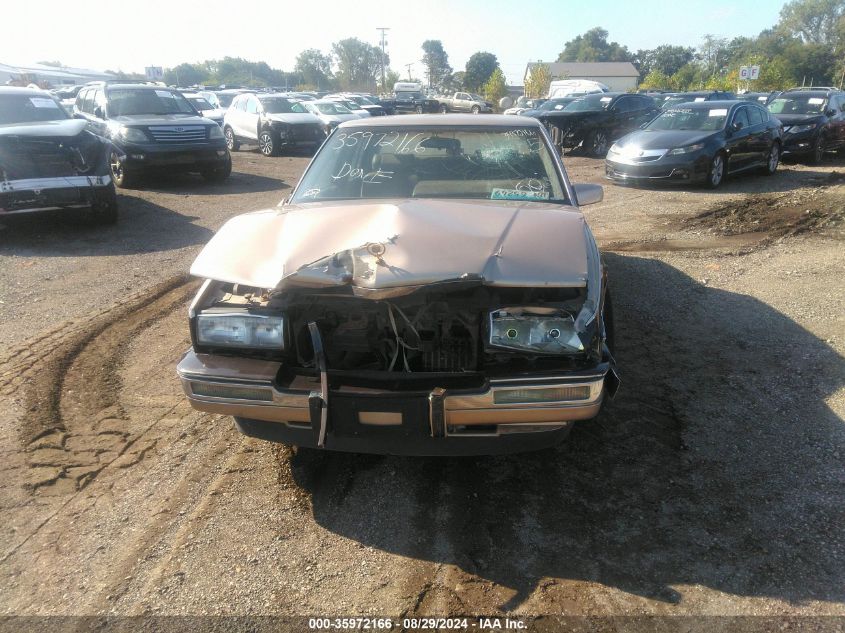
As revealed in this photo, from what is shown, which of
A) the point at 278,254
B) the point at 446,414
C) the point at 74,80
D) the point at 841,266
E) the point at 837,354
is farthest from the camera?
the point at 74,80

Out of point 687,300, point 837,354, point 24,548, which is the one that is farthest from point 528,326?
point 687,300

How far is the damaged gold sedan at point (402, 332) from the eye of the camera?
265cm

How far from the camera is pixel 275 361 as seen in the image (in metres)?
2.89

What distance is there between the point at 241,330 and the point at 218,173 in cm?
1082

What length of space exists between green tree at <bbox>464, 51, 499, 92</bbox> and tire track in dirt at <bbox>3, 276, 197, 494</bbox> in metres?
76.7

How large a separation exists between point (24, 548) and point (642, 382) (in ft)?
11.6

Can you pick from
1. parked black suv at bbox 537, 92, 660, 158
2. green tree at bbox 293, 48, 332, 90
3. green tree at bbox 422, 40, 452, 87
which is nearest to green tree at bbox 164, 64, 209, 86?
green tree at bbox 293, 48, 332, 90

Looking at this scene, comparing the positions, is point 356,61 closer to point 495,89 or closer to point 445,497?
point 495,89

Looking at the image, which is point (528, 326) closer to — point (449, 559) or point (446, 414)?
point (446, 414)

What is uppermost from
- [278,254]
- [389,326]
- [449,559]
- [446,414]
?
[278,254]

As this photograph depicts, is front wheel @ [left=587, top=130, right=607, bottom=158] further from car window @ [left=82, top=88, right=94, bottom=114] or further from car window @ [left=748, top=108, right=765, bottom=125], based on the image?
car window @ [left=82, top=88, right=94, bottom=114]

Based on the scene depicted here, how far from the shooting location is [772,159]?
42.8ft

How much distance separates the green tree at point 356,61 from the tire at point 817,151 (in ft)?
270

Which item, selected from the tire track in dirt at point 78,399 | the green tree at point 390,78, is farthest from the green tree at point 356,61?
the tire track in dirt at point 78,399
